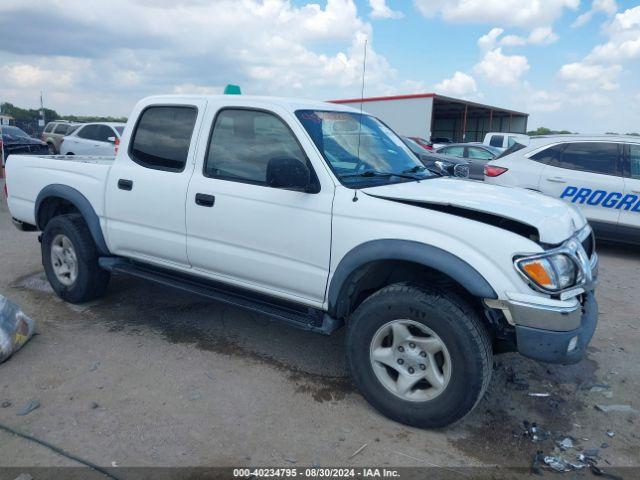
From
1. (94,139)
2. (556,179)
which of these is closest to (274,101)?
(556,179)

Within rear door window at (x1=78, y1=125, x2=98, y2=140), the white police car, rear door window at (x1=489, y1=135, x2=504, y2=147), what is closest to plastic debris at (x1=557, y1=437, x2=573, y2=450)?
the white police car

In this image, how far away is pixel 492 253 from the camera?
111 inches

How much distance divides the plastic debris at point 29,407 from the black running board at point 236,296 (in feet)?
4.11

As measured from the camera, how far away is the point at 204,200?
3816mm

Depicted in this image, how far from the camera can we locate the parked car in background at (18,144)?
16.8 meters

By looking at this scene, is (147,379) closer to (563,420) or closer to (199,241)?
(199,241)

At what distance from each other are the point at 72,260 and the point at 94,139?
10.9m

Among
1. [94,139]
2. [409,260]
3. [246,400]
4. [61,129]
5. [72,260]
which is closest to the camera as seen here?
[409,260]

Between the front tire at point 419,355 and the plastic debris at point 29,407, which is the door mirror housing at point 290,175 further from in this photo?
the plastic debris at point 29,407

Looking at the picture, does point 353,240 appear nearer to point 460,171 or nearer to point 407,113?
point 460,171

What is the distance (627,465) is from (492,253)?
1390 mm

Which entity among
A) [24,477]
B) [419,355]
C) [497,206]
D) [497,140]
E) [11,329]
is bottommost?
[24,477]

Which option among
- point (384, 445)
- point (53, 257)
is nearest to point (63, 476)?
point (384, 445)

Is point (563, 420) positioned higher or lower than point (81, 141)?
lower
